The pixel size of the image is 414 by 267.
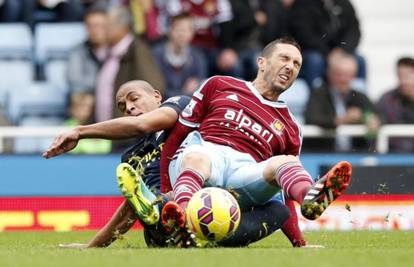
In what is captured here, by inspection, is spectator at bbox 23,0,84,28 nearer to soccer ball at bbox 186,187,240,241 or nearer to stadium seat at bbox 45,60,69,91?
stadium seat at bbox 45,60,69,91

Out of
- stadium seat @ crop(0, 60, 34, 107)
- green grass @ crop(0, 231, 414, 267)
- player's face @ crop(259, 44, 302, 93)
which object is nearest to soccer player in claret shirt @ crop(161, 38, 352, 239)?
player's face @ crop(259, 44, 302, 93)

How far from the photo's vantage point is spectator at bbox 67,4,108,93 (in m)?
15.4

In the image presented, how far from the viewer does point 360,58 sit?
645 inches

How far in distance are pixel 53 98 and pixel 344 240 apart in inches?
255

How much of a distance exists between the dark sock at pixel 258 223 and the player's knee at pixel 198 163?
0.40 metres

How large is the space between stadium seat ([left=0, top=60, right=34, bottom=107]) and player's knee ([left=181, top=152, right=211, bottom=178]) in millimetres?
7820

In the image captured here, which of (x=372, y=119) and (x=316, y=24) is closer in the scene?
(x=372, y=119)

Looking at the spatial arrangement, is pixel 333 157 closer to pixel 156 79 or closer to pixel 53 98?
pixel 156 79

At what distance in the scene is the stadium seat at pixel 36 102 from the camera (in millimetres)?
15539

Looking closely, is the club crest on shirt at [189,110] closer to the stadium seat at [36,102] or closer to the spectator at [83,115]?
the spectator at [83,115]

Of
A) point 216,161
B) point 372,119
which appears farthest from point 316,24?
point 216,161

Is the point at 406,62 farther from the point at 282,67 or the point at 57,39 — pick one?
the point at 282,67

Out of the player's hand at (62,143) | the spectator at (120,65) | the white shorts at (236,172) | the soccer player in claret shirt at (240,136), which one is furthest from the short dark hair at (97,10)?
the player's hand at (62,143)

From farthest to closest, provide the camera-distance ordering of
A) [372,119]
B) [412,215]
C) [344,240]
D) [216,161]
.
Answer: [372,119], [412,215], [344,240], [216,161]
